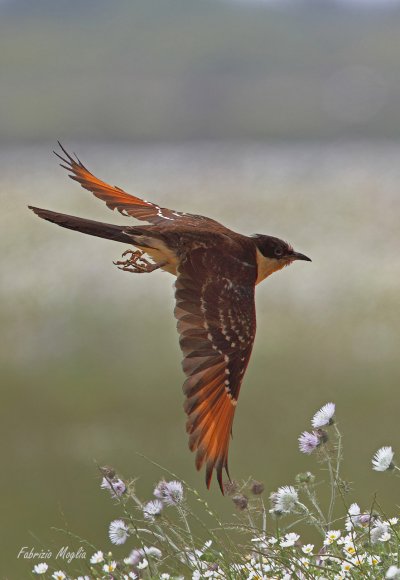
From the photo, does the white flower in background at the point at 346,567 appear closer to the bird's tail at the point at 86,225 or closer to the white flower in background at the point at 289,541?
the white flower in background at the point at 289,541

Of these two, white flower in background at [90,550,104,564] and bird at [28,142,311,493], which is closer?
bird at [28,142,311,493]

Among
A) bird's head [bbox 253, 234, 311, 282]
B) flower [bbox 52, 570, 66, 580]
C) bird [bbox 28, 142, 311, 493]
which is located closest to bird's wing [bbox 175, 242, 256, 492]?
bird [bbox 28, 142, 311, 493]

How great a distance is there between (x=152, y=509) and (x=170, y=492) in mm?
97

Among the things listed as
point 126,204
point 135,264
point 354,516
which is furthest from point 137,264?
point 354,516

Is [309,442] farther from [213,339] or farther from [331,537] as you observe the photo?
[213,339]

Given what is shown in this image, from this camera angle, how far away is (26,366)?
15.6 m

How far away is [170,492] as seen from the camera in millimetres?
4223

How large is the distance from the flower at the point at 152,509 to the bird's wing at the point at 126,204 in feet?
3.82

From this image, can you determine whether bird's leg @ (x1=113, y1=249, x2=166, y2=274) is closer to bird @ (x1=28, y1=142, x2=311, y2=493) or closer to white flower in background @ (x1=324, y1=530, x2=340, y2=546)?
bird @ (x1=28, y1=142, x2=311, y2=493)

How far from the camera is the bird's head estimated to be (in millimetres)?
4551

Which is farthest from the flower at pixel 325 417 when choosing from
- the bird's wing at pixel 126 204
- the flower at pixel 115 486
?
the bird's wing at pixel 126 204

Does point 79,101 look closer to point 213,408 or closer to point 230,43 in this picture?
point 230,43

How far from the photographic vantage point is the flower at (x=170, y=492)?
4.20 meters

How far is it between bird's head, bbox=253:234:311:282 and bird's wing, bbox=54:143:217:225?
289 millimetres
